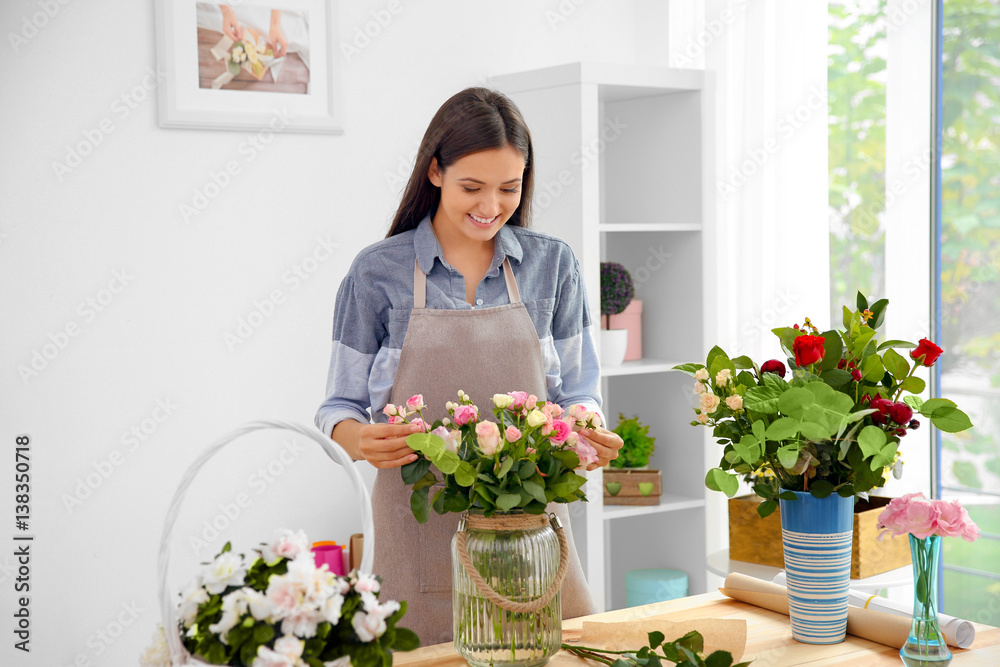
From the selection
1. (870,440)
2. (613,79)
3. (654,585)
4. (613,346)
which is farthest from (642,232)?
(870,440)

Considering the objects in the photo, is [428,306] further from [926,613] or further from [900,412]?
[926,613]

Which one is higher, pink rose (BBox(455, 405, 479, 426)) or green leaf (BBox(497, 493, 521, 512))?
pink rose (BBox(455, 405, 479, 426))

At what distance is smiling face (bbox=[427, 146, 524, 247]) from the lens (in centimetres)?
180

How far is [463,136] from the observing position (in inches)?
70.9

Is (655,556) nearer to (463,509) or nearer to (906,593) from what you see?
(906,593)

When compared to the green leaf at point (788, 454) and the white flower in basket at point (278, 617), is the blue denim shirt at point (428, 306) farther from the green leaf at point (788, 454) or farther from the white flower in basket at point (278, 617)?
the white flower in basket at point (278, 617)

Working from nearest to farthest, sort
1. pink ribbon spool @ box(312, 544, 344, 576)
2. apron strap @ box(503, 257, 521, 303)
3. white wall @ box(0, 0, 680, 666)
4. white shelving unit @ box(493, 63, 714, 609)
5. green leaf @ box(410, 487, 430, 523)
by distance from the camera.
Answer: green leaf @ box(410, 487, 430, 523) → apron strap @ box(503, 257, 521, 303) → white wall @ box(0, 0, 680, 666) → pink ribbon spool @ box(312, 544, 344, 576) → white shelving unit @ box(493, 63, 714, 609)

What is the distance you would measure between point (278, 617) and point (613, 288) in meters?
2.17

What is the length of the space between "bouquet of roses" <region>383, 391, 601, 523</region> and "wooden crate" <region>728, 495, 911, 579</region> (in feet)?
3.52

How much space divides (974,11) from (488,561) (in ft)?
7.59

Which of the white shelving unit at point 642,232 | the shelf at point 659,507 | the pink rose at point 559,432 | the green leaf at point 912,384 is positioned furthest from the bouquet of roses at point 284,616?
the shelf at point 659,507

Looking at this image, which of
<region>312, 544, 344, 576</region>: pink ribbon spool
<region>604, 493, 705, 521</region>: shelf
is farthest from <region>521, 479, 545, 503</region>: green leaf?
<region>604, 493, 705, 521</region>: shelf

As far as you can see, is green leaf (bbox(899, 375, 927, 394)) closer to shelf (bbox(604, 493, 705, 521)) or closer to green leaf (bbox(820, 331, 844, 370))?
green leaf (bbox(820, 331, 844, 370))

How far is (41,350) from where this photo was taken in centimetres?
252
